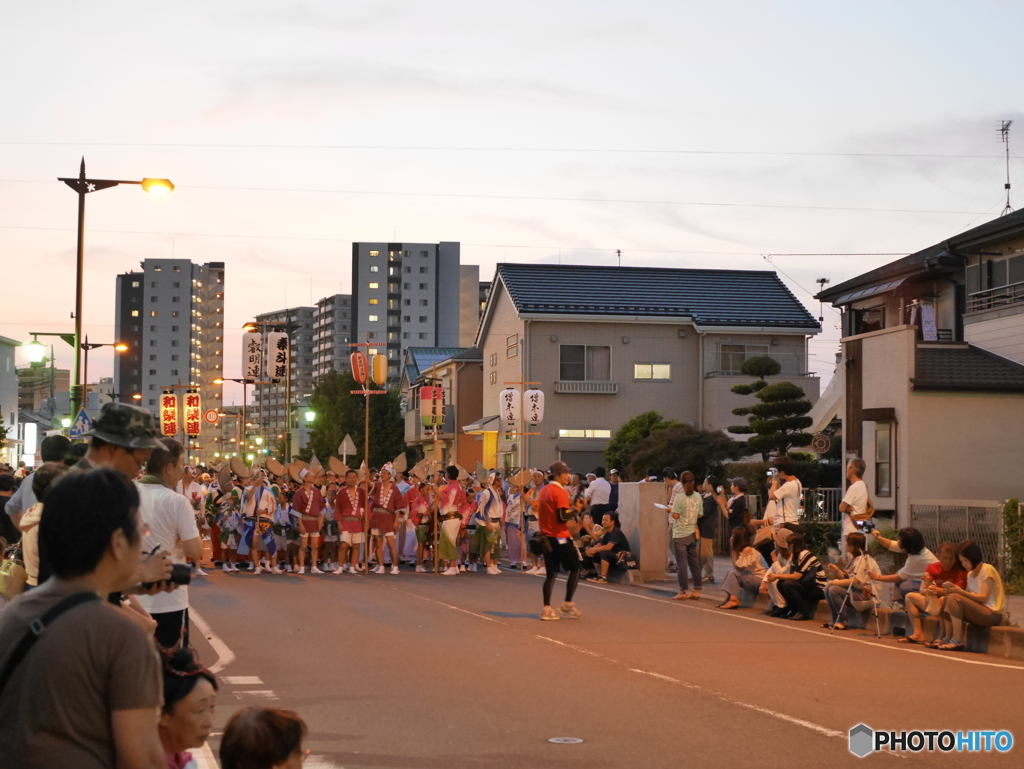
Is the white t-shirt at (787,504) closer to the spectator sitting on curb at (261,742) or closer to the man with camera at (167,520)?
the man with camera at (167,520)

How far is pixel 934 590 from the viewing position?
1333 cm

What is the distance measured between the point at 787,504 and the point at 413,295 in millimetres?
117692

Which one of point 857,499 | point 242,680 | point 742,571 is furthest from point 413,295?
point 242,680

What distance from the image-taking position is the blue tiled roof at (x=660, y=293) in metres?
47.9

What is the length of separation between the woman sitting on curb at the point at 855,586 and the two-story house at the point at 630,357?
1276 inches

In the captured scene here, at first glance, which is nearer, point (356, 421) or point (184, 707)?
point (184, 707)

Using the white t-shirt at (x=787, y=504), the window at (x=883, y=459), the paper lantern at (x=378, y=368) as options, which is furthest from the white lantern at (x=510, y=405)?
the white t-shirt at (x=787, y=504)

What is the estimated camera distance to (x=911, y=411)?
1000 inches

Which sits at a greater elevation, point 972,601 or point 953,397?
point 953,397

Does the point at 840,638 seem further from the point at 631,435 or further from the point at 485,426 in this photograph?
the point at 485,426

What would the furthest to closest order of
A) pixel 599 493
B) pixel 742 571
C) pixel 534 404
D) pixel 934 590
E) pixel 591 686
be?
pixel 534 404 → pixel 599 493 → pixel 742 571 → pixel 934 590 → pixel 591 686

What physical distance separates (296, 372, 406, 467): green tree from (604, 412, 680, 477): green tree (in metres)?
35.9

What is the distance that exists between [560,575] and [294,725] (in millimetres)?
19691

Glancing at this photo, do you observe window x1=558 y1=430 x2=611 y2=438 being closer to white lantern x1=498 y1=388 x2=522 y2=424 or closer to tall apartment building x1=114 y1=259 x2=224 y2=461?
white lantern x1=498 y1=388 x2=522 y2=424
